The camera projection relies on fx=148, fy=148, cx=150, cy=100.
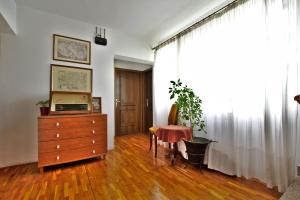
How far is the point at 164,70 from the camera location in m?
3.76

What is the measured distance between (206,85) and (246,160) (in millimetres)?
1282

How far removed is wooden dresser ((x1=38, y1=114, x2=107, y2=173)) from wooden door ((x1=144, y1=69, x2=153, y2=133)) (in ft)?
7.70

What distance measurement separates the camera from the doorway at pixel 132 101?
15.8ft

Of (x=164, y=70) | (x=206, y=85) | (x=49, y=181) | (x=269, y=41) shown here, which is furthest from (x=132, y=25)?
(x=49, y=181)

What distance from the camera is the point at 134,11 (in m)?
2.83

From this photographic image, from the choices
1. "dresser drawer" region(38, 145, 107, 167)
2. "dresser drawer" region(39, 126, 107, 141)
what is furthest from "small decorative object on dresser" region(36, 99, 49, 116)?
"dresser drawer" region(38, 145, 107, 167)

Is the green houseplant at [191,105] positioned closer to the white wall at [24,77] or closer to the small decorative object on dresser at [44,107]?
the small decorative object on dresser at [44,107]

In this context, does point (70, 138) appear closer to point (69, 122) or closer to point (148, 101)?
point (69, 122)

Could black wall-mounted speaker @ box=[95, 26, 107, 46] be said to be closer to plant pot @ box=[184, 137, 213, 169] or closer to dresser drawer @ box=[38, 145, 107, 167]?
dresser drawer @ box=[38, 145, 107, 167]

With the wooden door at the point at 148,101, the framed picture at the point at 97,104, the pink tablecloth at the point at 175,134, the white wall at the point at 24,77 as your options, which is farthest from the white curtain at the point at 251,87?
the white wall at the point at 24,77

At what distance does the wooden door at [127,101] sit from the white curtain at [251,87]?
2673mm

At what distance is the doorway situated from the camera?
15.8 ft

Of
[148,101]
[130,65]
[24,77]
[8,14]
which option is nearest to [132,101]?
[148,101]

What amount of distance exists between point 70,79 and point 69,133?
113 centimetres
